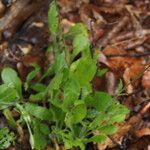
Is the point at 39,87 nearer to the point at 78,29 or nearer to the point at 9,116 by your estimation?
the point at 9,116

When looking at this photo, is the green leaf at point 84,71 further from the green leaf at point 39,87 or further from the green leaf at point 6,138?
the green leaf at point 6,138

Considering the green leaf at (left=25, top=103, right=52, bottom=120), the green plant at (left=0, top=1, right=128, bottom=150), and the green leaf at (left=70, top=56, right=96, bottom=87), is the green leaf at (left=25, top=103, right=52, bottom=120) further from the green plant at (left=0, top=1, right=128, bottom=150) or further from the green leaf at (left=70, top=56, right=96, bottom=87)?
the green leaf at (left=70, top=56, right=96, bottom=87)

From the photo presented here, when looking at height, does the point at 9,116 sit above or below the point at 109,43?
above

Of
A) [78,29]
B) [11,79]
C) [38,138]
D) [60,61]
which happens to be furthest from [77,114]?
[78,29]

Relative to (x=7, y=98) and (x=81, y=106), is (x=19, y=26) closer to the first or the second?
(x=7, y=98)

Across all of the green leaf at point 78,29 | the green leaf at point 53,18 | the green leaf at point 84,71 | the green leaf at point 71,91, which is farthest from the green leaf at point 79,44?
the green leaf at point 71,91

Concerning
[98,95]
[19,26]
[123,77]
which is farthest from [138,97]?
[19,26]

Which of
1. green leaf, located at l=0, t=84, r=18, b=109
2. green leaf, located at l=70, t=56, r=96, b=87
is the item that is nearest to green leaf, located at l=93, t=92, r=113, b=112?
green leaf, located at l=70, t=56, r=96, b=87
